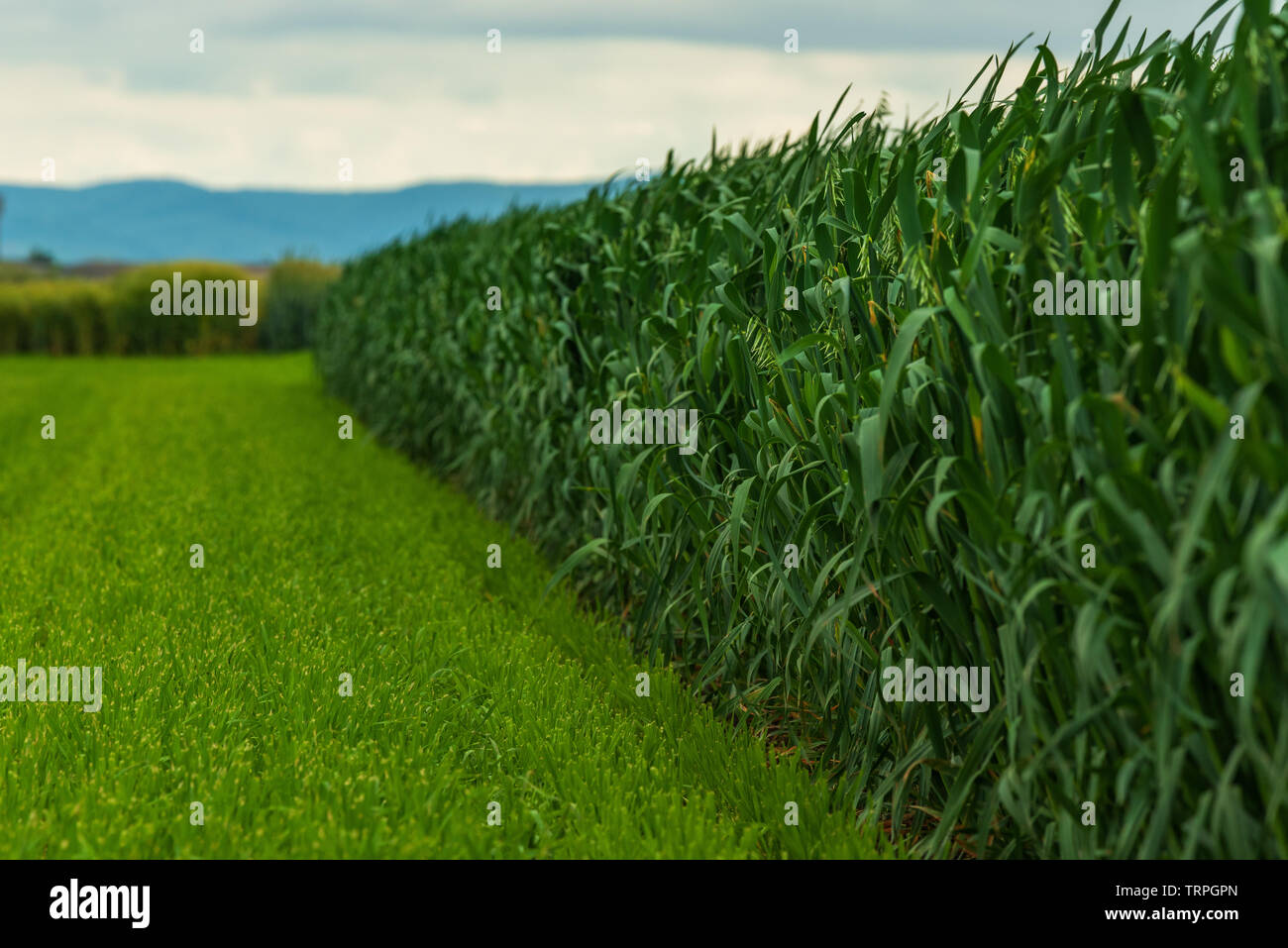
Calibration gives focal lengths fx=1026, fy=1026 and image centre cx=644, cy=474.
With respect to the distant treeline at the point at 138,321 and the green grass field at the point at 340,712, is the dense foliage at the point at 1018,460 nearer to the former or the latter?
the green grass field at the point at 340,712

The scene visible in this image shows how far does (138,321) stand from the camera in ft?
102

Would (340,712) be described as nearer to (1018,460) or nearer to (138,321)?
(1018,460)

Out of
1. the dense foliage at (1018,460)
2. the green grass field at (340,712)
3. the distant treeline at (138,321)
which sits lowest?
the green grass field at (340,712)

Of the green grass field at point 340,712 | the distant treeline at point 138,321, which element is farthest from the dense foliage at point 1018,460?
the distant treeline at point 138,321

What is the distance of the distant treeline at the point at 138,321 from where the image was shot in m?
31.1

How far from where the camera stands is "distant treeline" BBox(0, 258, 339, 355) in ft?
102

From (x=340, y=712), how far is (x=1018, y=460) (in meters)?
2.29

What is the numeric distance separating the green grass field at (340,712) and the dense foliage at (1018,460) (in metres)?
0.41

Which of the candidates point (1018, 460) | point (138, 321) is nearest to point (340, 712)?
point (1018, 460)

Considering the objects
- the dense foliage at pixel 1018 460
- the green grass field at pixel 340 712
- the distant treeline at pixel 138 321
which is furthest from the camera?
the distant treeline at pixel 138 321

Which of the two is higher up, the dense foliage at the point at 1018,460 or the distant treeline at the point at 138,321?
the distant treeline at the point at 138,321

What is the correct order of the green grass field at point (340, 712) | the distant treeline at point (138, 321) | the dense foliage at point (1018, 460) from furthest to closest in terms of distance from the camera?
1. the distant treeline at point (138, 321)
2. the green grass field at point (340, 712)
3. the dense foliage at point (1018, 460)

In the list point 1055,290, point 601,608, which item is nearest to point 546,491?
point 601,608

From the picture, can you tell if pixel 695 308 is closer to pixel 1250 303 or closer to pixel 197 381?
pixel 1250 303
